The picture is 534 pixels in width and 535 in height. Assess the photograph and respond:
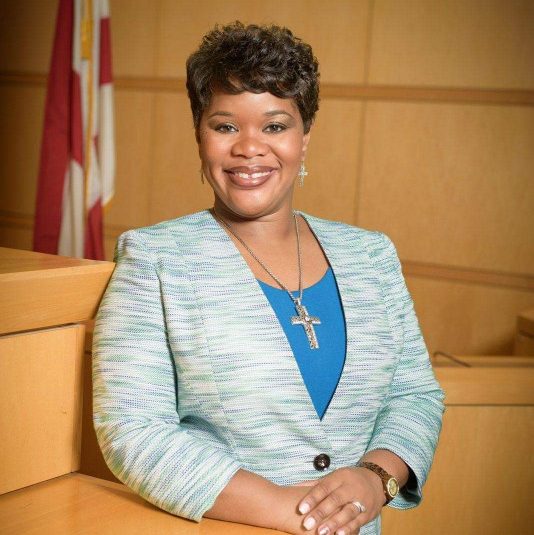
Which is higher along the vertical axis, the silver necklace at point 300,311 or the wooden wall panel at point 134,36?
the wooden wall panel at point 134,36

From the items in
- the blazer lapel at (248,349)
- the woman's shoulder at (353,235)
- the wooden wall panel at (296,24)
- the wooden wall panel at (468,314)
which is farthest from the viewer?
A: the wooden wall panel at (296,24)

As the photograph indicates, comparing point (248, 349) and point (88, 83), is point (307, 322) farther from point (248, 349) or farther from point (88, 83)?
point (88, 83)

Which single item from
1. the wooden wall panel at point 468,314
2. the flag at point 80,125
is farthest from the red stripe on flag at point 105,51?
the wooden wall panel at point 468,314

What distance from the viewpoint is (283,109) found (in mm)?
1777

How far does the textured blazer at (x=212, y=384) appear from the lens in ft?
4.87

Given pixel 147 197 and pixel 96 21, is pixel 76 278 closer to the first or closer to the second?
pixel 96 21

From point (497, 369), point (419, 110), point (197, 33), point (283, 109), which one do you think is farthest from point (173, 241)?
point (197, 33)

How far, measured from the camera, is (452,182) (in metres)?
4.92

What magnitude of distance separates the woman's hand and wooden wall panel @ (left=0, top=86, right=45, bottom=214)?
5421mm

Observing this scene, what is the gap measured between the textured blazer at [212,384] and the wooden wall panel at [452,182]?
10.5ft

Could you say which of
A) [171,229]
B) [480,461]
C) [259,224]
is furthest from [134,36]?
[171,229]

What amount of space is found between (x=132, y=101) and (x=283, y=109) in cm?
443

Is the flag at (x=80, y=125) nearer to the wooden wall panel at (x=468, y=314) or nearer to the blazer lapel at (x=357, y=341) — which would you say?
the wooden wall panel at (x=468, y=314)

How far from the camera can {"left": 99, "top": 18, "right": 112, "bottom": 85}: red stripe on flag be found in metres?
4.06
